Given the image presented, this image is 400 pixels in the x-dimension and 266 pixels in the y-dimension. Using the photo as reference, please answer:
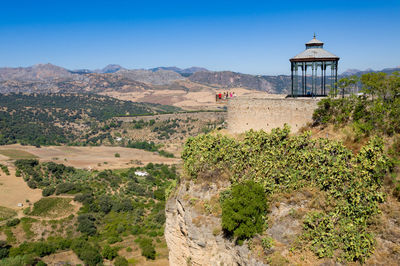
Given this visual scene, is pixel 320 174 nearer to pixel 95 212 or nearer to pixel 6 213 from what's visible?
pixel 95 212

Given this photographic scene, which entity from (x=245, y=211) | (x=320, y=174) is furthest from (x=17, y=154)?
(x=320, y=174)

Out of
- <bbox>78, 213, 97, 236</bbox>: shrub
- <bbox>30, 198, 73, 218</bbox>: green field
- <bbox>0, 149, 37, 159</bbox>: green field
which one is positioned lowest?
<bbox>78, 213, 97, 236</bbox>: shrub

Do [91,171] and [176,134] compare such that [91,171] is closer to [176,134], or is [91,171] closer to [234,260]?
[176,134]

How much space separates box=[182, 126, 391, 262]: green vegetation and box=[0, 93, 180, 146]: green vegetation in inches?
3643

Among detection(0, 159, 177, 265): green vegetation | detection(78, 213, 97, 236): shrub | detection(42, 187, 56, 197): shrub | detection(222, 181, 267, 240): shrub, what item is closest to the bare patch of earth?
detection(0, 159, 177, 265): green vegetation

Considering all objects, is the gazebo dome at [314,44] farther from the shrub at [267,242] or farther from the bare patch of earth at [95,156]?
the bare patch of earth at [95,156]

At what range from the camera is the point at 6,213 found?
4425cm

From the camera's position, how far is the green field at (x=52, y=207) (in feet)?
148

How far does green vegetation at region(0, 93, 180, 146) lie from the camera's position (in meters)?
104

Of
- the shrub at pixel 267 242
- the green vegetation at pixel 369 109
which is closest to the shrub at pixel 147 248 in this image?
the shrub at pixel 267 242

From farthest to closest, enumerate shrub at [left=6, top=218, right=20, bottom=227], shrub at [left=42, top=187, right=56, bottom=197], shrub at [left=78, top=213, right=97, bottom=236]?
shrub at [left=42, top=187, right=56, bottom=197]
shrub at [left=78, top=213, right=97, bottom=236]
shrub at [left=6, top=218, right=20, bottom=227]

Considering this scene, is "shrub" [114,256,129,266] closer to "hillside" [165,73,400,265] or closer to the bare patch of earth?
"hillside" [165,73,400,265]

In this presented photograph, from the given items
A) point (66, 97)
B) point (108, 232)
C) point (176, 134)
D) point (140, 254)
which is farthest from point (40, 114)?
point (140, 254)

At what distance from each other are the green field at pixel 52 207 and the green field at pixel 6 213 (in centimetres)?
239
